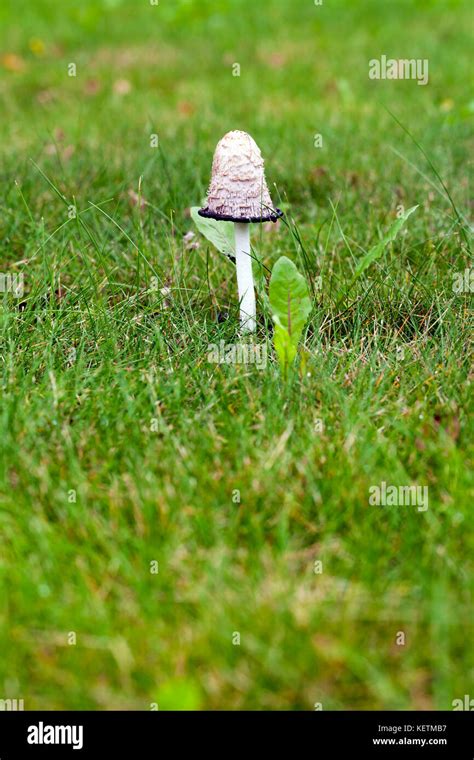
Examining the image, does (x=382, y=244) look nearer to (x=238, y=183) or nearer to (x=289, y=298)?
(x=289, y=298)

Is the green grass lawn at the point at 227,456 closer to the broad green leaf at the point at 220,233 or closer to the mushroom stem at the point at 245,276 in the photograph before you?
the mushroom stem at the point at 245,276

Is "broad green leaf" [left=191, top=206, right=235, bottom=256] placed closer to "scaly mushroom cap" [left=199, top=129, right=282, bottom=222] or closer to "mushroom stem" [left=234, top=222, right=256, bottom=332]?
"mushroom stem" [left=234, top=222, right=256, bottom=332]

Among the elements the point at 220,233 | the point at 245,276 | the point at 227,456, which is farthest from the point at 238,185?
the point at 227,456

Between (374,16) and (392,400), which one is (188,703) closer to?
(392,400)

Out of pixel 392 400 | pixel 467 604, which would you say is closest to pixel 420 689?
pixel 467 604

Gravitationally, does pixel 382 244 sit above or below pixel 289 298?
above
